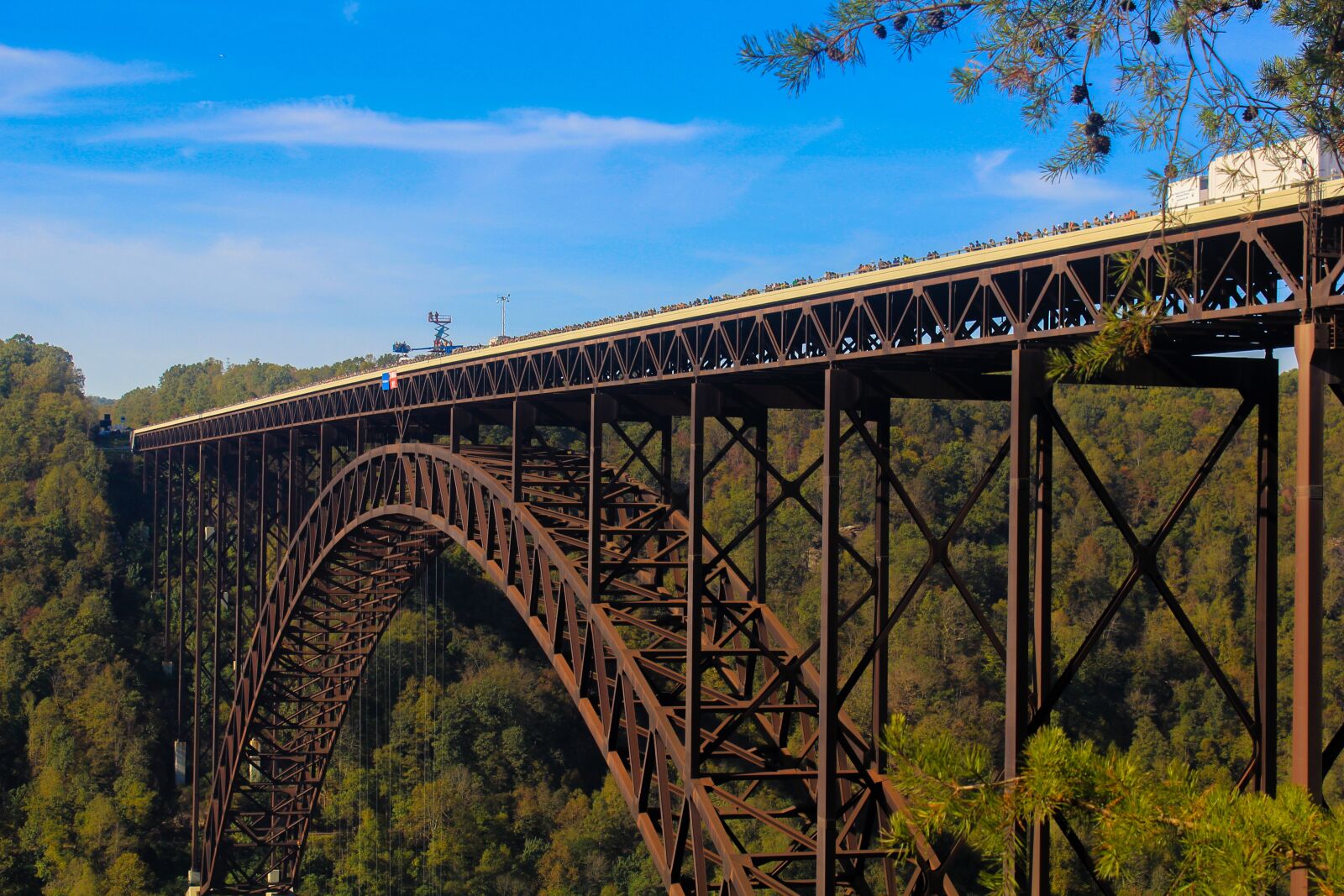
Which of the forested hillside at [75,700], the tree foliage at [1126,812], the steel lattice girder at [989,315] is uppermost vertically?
the steel lattice girder at [989,315]

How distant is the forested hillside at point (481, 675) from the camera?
4975 cm

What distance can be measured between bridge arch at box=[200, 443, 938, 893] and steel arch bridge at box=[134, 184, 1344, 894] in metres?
0.08

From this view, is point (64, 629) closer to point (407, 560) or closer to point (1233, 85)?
point (407, 560)

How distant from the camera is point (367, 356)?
127 m

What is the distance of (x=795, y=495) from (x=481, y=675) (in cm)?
5079

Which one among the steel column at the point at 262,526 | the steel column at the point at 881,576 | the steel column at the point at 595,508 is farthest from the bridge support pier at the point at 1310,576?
the steel column at the point at 262,526

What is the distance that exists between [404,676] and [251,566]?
39.0 feet

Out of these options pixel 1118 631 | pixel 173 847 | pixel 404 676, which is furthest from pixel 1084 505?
pixel 173 847

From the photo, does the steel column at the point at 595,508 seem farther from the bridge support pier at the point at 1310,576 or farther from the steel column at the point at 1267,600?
the bridge support pier at the point at 1310,576

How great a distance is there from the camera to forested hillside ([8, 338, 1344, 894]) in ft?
163

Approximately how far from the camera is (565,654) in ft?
90.9

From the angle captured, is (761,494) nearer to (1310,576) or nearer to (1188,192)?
(1188,192)

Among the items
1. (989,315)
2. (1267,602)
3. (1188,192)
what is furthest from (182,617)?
(1188,192)

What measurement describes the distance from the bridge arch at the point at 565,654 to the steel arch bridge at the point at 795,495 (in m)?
0.08
